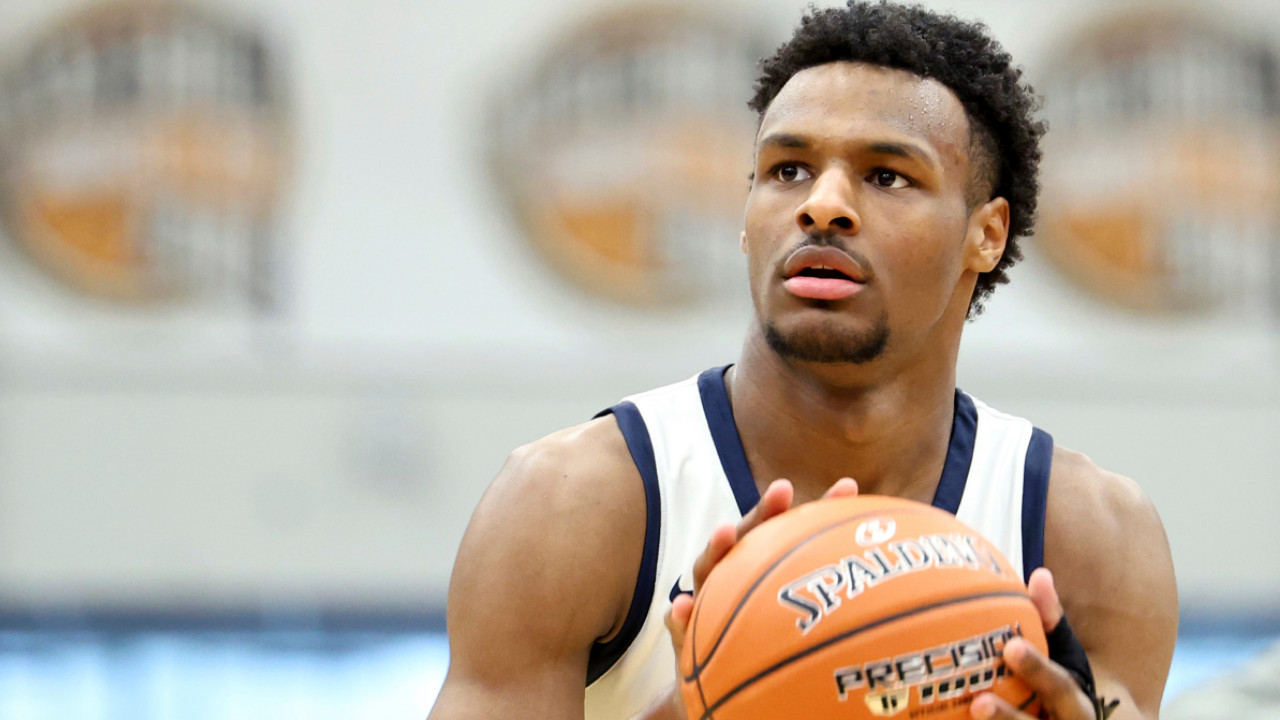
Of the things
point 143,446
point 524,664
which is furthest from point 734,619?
point 143,446

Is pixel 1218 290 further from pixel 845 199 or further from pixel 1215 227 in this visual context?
pixel 845 199

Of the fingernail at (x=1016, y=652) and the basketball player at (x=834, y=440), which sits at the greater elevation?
the basketball player at (x=834, y=440)

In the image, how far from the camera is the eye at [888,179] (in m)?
2.46

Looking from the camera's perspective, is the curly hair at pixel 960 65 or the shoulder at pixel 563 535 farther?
the curly hair at pixel 960 65

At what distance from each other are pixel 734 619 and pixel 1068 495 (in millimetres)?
949

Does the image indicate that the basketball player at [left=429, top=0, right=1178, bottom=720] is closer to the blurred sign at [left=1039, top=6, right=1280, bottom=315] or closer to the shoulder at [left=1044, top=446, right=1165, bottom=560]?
the shoulder at [left=1044, top=446, right=1165, bottom=560]

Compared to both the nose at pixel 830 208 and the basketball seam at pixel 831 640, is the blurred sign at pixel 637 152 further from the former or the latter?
the basketball seam at pixel 831 640

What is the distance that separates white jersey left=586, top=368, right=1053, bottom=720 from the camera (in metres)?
2.49

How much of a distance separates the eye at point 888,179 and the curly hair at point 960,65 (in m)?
0.20

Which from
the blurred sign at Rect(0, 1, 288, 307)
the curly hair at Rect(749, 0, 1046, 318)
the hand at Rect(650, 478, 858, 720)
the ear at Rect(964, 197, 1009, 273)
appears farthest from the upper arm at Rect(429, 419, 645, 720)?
the blurred sign at Rect(0, 1, 288, 307)

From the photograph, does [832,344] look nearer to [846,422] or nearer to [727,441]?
[846,422]

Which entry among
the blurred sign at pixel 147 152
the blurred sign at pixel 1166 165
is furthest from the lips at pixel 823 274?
the blurred sign at pixel 147 152

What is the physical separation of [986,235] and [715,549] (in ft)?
3.20

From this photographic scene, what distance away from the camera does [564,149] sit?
7.80 m
